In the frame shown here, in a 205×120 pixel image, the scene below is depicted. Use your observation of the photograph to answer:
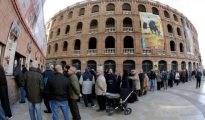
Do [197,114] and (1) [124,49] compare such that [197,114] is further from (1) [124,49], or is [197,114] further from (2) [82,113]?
(1) [124,49]

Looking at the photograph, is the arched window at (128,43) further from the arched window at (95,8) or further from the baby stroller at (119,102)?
the baby stroller at (119,102)

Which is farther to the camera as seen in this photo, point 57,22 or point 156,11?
point 57,22

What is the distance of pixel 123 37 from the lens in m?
26.3

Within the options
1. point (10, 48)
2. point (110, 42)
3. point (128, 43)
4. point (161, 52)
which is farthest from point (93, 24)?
point (10, 48)

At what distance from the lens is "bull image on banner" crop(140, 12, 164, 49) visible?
82.7 feet

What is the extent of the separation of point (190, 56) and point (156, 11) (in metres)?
9.74

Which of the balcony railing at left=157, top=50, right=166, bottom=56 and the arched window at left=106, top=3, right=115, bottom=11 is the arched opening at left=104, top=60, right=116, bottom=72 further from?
the arched window at left=106, top=3, right=115, bottom=11

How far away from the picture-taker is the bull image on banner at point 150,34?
993 inches

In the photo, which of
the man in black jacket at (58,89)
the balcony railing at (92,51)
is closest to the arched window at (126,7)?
the balcony railing at (92,51)

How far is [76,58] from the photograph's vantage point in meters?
27.9

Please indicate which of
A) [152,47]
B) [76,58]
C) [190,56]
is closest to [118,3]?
[152,47]

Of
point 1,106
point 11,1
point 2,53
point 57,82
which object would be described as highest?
point 11,1

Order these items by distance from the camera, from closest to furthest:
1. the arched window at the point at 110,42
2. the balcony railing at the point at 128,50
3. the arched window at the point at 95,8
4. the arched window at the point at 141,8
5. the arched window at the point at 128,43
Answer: the balcony railing at the point at 128,50 → the arched window at the point at 128,43 → the arched window at the point at 110,42 → the arched window at the point at 141,8 → the arched window at the point at 95,8

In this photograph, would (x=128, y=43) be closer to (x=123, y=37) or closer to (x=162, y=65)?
(x=123, y=37)
